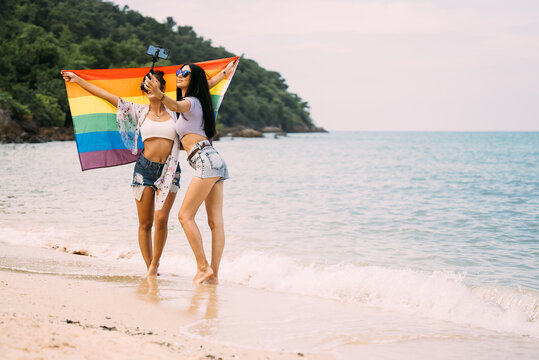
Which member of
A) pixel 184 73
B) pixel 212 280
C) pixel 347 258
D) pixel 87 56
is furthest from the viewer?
pixel 87 56

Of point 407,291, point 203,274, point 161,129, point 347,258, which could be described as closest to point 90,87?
point 161,129

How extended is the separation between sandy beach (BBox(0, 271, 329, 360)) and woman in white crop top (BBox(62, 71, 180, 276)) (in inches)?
32.8

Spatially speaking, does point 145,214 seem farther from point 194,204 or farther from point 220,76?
point 220,76

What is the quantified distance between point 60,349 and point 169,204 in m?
2.57

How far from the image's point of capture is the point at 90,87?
581 centimetres

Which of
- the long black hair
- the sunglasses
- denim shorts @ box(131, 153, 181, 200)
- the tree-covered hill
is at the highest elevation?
the tree-covered hill

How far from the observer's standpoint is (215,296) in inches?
212

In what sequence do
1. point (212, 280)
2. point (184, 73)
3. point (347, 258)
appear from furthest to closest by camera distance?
point (347, 258) → point (212, 280) → point (184, 73)

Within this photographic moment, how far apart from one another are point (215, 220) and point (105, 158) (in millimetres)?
1383

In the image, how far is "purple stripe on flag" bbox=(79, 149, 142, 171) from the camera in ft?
19.7

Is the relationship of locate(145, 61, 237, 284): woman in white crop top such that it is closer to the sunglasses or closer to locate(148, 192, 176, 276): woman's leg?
the sunglasses

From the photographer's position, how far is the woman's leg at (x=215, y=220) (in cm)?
569

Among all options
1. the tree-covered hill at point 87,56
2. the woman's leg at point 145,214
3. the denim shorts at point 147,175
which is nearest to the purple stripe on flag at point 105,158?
the denim shorts at point 147,175

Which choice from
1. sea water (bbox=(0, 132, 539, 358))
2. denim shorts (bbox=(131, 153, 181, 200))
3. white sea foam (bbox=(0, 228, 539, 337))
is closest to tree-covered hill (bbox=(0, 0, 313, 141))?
sea water (bbox=(0, 132, 539, 358))
